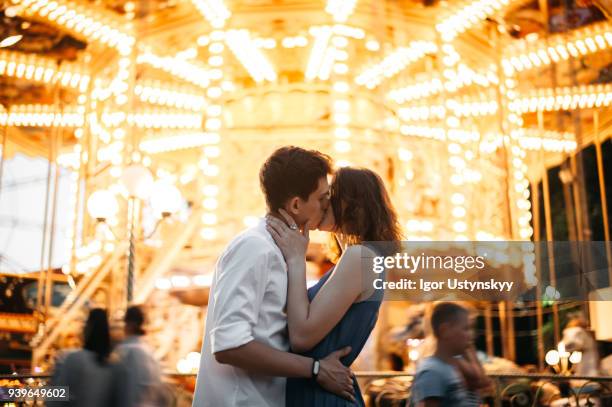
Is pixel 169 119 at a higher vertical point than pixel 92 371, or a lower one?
higher

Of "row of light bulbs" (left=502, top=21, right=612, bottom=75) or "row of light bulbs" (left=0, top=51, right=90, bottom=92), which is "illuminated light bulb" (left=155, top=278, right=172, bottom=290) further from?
"row of light bulbs" (left=502, top=21, right=612, bottom=75)

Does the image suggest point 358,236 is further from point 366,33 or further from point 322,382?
point 366,33

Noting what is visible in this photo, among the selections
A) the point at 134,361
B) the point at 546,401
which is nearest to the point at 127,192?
the point at 134,361

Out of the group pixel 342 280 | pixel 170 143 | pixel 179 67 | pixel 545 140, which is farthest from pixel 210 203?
pixel 342 280

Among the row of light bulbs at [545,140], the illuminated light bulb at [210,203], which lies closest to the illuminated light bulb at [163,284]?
the illuminated light bulb at [210,203]

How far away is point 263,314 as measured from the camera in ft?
7.50

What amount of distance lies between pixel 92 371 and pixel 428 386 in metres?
2.00

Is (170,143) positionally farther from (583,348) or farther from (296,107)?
(583,348)

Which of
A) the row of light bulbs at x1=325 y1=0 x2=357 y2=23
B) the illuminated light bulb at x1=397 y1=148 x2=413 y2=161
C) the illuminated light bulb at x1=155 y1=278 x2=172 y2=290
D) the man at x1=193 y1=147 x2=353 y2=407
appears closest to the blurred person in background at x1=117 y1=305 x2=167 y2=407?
the man at x1=193 y1=147 x2=353 y2=407

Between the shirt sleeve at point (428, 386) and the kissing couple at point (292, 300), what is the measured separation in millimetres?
779

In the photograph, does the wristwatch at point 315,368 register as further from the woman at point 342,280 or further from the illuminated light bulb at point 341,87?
the illuminated light bulb at point 341,87

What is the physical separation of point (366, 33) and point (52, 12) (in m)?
5.07

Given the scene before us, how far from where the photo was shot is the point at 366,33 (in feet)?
39.3

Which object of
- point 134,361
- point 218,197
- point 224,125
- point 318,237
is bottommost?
point 134,361
